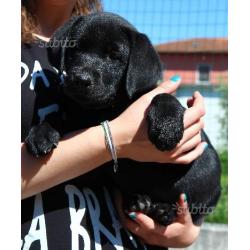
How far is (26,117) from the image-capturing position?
198cm

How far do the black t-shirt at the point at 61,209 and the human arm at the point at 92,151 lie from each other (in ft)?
0.26

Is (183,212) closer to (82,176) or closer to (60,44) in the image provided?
(82,176)

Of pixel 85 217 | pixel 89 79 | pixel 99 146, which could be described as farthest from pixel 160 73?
pixel 85 217

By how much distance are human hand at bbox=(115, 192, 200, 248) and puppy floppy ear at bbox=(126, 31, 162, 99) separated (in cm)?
46

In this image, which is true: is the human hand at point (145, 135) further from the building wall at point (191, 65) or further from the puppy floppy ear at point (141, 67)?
the building wall at point (191, 65)

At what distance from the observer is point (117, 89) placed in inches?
86.8

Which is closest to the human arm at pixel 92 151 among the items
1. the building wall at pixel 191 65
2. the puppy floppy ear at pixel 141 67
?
the puppy floppy ear at pixel 141 67

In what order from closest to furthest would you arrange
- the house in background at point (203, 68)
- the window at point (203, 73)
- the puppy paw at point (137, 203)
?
the puppy paw at point (137, 203)
the house in background at point (203, 68)
the window at point (203, 73)

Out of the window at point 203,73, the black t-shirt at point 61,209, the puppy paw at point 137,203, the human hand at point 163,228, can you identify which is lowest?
the window at point 203,73

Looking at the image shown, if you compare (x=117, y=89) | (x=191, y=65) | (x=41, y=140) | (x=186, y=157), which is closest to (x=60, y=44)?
(x=117, y=89)

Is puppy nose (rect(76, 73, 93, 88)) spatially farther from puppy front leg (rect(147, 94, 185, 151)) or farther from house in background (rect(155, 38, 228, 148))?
house in background (rect(155, 38, 228, 148))

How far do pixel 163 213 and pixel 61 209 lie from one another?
1.70ft

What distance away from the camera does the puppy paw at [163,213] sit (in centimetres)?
217
